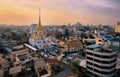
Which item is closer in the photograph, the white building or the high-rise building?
the high-rise building

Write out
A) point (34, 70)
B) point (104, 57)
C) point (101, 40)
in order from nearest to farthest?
point (104, 57), point (34, 70), point (101, 40)

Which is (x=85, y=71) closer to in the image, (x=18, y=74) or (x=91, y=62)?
(x=91, y=62)

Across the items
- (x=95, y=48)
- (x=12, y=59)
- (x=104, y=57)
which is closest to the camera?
(x=104, y=57)

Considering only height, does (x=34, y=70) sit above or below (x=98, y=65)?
below

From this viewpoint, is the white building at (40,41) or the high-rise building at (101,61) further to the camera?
the white building at (40,41)

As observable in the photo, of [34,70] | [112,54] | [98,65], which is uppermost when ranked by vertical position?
[112,54]

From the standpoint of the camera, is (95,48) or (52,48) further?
(52,48)

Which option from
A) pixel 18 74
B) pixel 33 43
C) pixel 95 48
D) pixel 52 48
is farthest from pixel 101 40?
pixel 18 74

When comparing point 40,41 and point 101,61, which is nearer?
point 101,61
